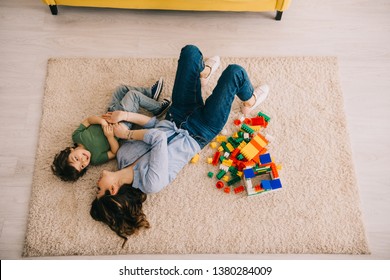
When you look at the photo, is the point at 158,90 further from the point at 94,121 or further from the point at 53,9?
the point at 53,9

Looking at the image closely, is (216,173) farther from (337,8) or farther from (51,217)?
(337,8)

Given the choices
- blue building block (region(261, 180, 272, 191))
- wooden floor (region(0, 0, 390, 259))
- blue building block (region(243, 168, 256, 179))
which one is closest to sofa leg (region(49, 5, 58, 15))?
wooden floor (region(0, 0, 390, 259))

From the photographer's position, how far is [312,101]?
6.69ft

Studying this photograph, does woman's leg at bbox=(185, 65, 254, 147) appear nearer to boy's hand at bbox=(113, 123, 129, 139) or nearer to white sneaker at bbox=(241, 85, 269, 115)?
white sneaker at bbox=(241, 85, 269, 115)

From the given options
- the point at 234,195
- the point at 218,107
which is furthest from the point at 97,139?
the point at 234,195

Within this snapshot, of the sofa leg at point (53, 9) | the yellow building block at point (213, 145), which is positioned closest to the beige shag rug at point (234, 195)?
the yellow building block at point (213, 145)

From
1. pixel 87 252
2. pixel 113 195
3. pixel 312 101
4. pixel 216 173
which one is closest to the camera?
pixel 113 195

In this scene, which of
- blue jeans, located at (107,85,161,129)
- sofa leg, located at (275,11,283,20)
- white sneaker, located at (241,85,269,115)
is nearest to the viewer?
blue jeans, located at (107,85,161,129)

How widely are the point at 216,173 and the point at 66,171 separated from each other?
772mm

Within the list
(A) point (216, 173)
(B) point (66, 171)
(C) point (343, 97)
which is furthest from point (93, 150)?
(C) point (343, 97)

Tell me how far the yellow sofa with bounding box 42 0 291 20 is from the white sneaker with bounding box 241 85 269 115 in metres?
0.50

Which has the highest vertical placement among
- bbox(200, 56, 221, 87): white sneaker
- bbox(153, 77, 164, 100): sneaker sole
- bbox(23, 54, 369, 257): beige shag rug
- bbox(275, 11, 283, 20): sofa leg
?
bbox(275, 11, 283, 20): sofa leg

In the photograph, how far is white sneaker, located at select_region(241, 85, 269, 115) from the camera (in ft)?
6.47

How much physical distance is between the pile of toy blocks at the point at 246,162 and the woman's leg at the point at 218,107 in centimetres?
14
